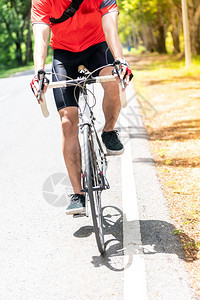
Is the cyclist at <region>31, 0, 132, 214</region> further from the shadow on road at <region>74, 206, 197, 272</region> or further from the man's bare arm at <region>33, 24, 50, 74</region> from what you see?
the shadow on road at <region>74, 206, 197, 272</region>

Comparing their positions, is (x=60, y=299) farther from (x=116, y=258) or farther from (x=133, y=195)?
(x=133, y=195)

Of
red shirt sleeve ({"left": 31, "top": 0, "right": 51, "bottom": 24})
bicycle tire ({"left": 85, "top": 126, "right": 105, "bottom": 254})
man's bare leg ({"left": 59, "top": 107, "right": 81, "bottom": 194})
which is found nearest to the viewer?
bicycle tire ({"left": 85, "top": 126, "right": 105, "bottom": 254})

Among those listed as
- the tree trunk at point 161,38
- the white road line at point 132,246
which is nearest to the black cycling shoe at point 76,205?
the white road line at point 132,246

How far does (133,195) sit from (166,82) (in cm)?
1163

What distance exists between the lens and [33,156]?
705cm

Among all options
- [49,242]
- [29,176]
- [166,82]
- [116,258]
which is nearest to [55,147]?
[29,176]

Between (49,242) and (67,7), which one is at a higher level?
(67,7)

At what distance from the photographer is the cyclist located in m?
3.69

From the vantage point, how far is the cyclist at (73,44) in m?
3.69

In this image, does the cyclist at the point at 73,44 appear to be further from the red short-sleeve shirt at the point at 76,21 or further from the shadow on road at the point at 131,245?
the shadow on road at the point at 131,245

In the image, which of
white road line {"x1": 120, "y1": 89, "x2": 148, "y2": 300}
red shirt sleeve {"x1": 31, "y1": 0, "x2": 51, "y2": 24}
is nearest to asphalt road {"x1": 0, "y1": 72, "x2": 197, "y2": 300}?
white road line {"x1": 120, "y1": 89, "x2": 148, "y2": 300}

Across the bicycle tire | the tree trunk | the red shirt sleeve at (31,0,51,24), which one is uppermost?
the red shirt sleeve at (31,0,51,24)

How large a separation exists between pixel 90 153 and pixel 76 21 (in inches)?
44.8

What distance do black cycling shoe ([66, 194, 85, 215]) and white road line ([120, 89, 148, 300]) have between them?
0.43m
